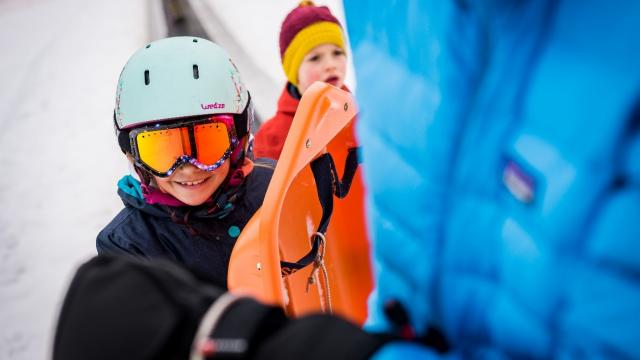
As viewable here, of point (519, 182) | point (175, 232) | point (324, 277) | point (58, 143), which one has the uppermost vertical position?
point (519, 182)

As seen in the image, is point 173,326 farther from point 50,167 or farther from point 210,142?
point 50,167

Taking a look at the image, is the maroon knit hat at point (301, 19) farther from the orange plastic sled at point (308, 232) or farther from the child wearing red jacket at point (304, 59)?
the orange plastic sled at point (308, 232)

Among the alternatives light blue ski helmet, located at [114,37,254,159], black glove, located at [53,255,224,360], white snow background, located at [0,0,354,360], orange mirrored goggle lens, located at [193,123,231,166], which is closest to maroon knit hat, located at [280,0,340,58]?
white snow background, located at [0,0,354,360]

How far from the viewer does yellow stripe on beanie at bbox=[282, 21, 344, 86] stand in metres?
2.97

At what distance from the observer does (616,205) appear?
416mm

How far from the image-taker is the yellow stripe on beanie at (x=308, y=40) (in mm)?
2967

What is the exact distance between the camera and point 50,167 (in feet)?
13.3

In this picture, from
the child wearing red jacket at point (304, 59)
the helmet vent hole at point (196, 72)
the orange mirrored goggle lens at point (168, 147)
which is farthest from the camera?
the child wearing red jacket at point (304, 59)

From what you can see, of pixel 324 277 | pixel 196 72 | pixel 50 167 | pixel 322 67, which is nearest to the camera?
pixel 324 277

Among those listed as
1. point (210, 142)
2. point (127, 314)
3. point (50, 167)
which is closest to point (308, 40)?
point (210, 142)

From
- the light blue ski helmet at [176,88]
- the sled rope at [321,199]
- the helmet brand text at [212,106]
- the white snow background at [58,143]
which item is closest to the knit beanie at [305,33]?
the white snow background at [58,143]

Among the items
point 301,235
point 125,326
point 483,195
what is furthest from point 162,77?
point 483,195

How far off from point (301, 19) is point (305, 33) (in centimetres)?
10

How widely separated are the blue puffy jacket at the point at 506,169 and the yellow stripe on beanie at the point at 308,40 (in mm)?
2375
